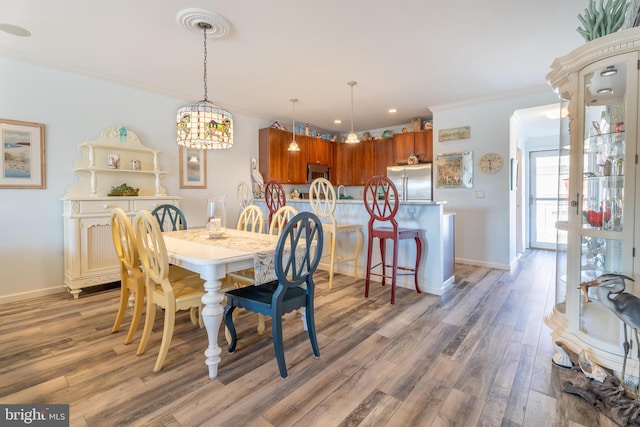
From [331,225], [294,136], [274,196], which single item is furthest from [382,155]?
[331,225]

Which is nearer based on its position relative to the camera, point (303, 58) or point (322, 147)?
point (303, 58)

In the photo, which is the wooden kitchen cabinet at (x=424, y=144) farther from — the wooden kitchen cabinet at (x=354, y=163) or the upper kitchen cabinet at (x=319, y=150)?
the upper kitchen cabinet at (x=319, y=150)

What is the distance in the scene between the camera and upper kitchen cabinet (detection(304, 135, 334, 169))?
19.6 feet

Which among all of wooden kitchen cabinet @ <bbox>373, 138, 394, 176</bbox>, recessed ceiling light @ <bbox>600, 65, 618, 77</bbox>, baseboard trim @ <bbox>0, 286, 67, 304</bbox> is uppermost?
wooden kitchen cabinet @ <bbox>373, 138, 394, 176</bbox>

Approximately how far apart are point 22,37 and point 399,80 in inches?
147

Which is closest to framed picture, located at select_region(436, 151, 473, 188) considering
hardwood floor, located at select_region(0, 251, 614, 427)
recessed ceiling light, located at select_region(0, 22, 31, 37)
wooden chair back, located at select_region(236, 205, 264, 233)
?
hardwood floor, located at select_region(0, 251, 614, 427)

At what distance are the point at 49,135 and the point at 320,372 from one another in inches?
145

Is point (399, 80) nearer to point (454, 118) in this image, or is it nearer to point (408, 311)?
point (454, 118)

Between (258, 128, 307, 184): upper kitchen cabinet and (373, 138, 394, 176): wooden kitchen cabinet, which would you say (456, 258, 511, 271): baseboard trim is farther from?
(258, 128, 307, 184): upper kitchen cabinet

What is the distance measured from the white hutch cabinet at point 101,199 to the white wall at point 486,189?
4.14 metres

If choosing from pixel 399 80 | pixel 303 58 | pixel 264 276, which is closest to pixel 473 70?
pixel 399 80

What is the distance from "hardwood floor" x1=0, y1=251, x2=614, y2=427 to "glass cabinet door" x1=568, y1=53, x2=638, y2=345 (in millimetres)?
525

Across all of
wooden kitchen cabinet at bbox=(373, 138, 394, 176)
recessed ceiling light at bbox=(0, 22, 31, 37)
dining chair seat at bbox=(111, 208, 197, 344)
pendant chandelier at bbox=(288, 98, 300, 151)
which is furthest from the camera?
wooden kitchen cabinet at bbox=(373, 138, 394, 176)

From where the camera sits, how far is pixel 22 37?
2.67m
